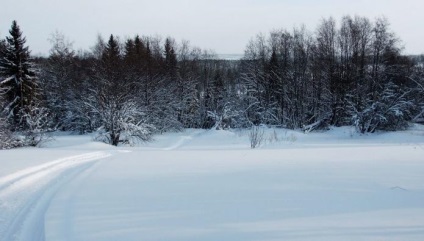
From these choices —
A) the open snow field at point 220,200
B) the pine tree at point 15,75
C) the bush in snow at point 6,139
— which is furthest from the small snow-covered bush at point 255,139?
the pine tree at point 15,75

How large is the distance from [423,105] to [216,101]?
25058 mm

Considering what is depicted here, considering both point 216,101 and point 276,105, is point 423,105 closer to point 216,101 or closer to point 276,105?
point 276,105

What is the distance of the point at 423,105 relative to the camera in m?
36.5

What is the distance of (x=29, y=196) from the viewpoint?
711cm

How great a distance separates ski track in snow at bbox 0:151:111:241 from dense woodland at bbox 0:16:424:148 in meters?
18.7

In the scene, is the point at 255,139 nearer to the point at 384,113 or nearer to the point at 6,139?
the point at 6,139

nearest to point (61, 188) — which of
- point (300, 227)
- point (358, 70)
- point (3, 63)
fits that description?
point (300, 227)

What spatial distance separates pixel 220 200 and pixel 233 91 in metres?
47.2

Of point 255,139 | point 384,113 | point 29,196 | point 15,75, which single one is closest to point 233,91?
point 384,113

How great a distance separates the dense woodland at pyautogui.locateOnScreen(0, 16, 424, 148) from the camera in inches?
1286

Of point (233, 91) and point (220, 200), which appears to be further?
point (233, 91)

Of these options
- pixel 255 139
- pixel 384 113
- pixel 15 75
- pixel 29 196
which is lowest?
pixel 29 196

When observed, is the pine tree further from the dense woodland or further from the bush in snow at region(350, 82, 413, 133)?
the bush in snow at region(350, 82, 413, 133)

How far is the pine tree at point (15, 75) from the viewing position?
34062 millimetres
